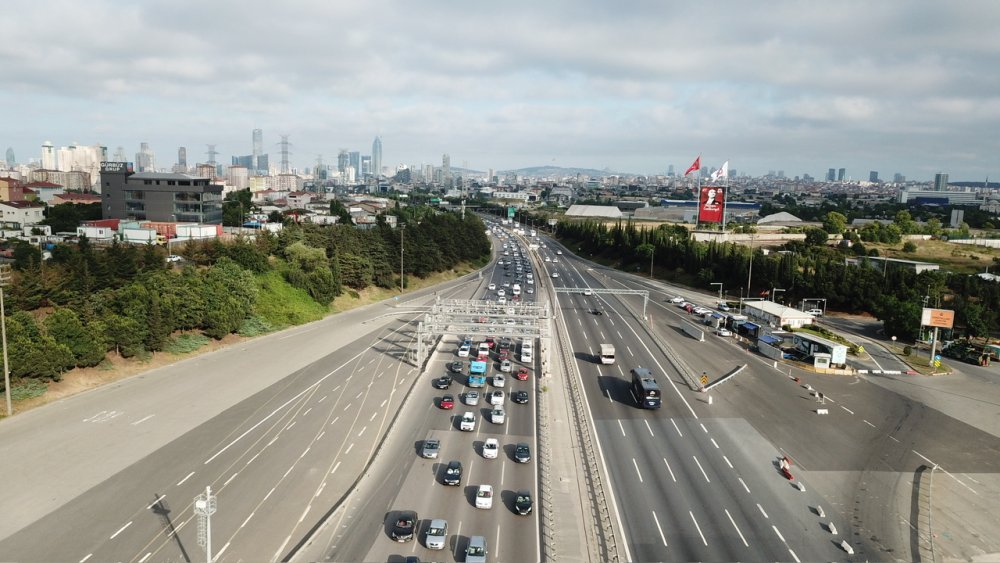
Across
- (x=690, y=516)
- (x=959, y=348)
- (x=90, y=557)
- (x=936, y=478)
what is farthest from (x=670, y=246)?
(x=90, y=557)

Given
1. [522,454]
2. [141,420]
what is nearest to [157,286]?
[141,420]

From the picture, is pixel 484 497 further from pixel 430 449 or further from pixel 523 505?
pixel 430 449

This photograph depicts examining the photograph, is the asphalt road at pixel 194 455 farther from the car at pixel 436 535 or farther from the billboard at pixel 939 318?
the billboard at pixel 939 318

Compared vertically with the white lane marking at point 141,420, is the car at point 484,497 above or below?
above

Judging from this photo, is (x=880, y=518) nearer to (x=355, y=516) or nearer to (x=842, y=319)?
(x=355, y=516)

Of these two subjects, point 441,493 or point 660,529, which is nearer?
point 660,529

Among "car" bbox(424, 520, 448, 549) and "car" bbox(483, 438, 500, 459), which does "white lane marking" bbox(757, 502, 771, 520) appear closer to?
"car" bbox(483, 438, 500, 459)

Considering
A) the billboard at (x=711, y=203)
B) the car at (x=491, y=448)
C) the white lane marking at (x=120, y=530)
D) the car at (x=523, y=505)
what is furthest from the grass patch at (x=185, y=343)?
the billboard at (x=711, y=203)
